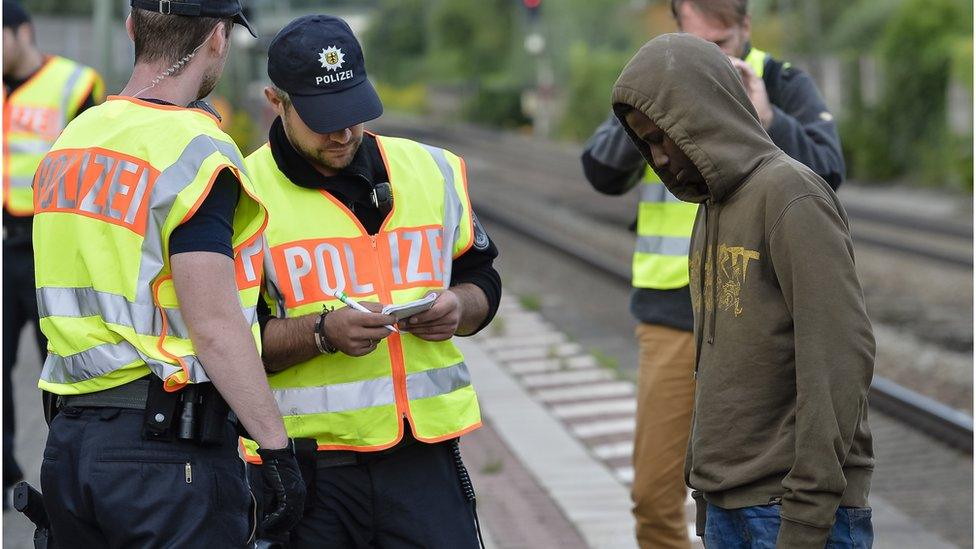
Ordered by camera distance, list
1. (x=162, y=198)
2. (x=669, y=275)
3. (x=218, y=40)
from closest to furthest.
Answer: (x=162, y=198)
(x=218, y=40)
(x=669, y=275)

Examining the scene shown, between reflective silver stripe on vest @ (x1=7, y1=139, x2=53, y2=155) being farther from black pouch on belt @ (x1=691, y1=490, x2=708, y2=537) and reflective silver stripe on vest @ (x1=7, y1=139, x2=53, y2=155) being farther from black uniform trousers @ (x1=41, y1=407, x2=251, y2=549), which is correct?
black pouch on belt @ (x1=691, y1=490, x2=708, y2=537)

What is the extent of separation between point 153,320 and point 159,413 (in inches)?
8.2

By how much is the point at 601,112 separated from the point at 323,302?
4372cm

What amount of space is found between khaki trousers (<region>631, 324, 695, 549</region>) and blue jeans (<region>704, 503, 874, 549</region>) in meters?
1.49

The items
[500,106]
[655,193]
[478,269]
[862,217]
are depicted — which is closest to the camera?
[478,269]

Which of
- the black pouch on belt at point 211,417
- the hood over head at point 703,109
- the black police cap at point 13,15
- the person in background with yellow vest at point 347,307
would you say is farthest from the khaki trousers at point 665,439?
the black police cap at point 13,15

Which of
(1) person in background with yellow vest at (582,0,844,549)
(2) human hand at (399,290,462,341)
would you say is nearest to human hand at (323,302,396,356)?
(2) human hand at (399,290,462,341)

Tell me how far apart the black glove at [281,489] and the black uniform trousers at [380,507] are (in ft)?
1.11

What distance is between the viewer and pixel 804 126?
4883 mm

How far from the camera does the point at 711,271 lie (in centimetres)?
343

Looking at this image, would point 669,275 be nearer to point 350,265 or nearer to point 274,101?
point 350,265

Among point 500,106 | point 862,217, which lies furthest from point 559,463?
point 500,106

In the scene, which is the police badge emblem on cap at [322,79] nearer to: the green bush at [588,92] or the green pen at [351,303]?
the green pen at [351,303]

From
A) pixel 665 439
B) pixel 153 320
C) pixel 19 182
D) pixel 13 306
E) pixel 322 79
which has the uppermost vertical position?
pixel 322 79
